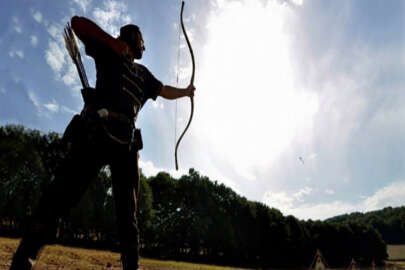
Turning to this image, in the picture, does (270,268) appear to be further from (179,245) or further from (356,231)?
(356,231)

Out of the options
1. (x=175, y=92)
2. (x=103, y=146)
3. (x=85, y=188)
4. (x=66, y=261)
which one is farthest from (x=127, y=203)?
(x=66, y=261)

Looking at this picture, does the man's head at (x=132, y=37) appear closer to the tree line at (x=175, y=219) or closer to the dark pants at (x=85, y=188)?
the dark pants at (x=85, y=188)

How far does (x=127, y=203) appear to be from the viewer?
3.61 metres

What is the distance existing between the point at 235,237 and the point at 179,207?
47.4ft

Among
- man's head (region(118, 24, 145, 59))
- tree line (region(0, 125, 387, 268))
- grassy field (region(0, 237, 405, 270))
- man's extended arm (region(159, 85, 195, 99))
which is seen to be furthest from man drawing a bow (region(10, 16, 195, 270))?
tree line (region(0, 125, 387, 268))

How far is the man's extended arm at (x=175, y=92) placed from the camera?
4570 millimetres

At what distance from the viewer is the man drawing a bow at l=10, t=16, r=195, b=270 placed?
311cm

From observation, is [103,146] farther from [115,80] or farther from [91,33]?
[91,33]

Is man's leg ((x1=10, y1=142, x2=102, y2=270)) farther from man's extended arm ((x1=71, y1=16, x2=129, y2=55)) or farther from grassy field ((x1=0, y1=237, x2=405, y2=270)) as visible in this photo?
grassy field ((x1=0, y1=237, x2=405, y2=270))

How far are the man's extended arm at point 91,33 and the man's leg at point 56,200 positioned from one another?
1.32 metres

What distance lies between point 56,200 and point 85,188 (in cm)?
32

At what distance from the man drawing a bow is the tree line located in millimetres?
43637

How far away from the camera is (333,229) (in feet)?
312

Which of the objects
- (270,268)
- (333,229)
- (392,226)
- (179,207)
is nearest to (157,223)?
(179,207)
